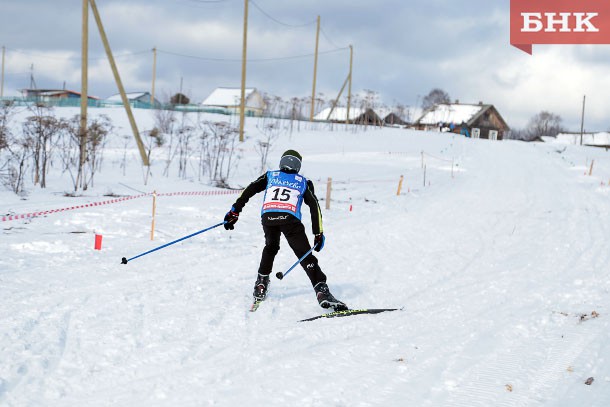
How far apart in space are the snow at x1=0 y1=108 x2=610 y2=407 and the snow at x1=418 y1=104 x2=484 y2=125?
53.5 m

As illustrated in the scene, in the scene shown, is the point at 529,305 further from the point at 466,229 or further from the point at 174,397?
the point at 466,229

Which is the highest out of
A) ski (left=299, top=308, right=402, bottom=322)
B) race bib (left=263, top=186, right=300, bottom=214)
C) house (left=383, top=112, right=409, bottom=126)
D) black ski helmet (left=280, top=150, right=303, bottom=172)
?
house (left=383, top=112, right=409, bottom=126)

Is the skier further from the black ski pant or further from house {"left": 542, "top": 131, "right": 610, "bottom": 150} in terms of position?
house {"left": 542, "top": 131, "right": 610, "bottom": 150}

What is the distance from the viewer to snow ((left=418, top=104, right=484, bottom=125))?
64000mm

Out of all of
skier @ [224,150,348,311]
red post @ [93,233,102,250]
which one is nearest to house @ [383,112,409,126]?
red post @ [93,233,102,250]

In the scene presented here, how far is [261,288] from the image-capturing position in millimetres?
5582

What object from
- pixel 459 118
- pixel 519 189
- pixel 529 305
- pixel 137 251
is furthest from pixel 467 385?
pixel 459 118

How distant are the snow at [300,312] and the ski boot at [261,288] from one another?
115 mm

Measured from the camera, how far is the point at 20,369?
3713mm

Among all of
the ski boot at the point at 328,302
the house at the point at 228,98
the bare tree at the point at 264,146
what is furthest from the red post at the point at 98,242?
the house at the point at 228,98

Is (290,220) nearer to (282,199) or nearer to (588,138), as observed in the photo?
(282,199)

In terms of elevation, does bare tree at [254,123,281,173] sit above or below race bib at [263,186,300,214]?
above

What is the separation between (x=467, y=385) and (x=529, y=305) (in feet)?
8.08

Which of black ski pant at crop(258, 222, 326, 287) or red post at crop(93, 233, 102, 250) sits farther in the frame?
red post at crop(93, 233, 102, 250)
